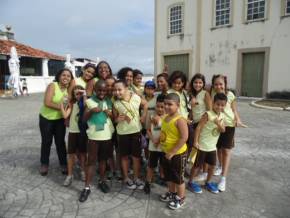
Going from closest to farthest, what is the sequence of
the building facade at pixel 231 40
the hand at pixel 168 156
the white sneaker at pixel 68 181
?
the hand at pixel 168 156 < the white sneaker at pixel 68 181 < the building facade at pixel 231 40

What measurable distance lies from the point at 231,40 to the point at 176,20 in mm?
4156

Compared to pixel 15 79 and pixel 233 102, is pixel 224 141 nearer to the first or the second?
pixel 233 102

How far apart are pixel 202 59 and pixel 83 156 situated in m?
13.6

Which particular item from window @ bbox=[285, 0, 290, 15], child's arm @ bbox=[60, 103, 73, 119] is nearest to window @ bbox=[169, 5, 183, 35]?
window @ bbox=[285, 0, 290, 15]

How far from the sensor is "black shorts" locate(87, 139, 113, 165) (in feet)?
10.4

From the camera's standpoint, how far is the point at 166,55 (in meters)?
17.7

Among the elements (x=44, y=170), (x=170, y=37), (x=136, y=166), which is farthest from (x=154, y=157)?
(x=170, y=37)

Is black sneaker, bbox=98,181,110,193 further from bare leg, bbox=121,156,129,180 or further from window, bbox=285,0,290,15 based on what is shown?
window, bbox=285,0,290,15

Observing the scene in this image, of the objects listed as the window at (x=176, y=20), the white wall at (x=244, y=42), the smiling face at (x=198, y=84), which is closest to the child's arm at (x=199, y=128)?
the smiling face at (x=198, y=84)

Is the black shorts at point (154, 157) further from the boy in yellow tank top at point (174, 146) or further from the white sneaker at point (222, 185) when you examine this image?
the white sneaker at point (222, 185)

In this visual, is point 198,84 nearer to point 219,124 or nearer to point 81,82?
point 219,124

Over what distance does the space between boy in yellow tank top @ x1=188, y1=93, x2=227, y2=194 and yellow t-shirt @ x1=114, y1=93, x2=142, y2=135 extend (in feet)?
2.65

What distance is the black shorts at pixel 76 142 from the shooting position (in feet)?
11.4

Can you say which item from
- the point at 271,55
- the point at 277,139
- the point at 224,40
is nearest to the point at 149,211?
the point at 277,139
